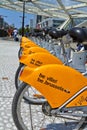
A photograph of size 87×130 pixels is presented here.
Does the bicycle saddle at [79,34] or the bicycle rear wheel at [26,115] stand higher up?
the bicycle saddle at [79,34]

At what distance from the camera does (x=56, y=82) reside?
3.48 metres

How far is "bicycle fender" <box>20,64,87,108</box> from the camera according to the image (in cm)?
348

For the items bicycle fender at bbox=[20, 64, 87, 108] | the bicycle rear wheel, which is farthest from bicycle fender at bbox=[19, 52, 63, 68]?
bicycle fender at bbox=[20, 64, 87, 108]

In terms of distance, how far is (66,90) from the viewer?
3512 mm

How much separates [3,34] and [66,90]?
134 ft

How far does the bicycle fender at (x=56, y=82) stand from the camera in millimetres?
3477

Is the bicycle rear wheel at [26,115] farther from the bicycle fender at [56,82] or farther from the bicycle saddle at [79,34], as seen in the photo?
the bicycle saddle at [79,34]

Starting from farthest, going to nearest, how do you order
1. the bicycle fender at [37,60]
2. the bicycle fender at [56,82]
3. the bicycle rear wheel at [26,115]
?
the bicycle fender at [37,60] < the bicycle rear wheel at [26,115] < the bicycle fender at [56,82]

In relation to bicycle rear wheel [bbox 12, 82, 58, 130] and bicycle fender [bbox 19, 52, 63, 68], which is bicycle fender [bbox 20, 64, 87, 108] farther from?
bicycle fender [bbox 19, 52, 63, 68]

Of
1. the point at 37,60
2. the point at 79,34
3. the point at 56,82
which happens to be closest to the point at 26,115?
the point at 37,60

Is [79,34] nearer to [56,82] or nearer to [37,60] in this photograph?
[56,82]

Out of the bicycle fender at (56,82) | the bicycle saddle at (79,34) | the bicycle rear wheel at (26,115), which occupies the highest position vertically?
the bicycle saddle at (79,34)

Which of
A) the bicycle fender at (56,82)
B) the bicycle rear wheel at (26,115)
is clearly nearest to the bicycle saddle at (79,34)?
the bicycle fender at (56,82)

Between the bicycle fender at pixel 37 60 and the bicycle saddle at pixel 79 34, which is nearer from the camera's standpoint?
the bicycle saddle at pixel 79 34
